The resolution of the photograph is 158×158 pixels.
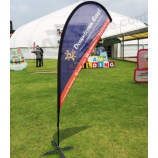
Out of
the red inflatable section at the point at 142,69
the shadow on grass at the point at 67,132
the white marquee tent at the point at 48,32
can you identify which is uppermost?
the white marquee tent at the point at 48,32

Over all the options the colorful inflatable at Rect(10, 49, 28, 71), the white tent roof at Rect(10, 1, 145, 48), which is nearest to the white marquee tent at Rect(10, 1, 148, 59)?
the white tent roof at Rect(10, 1, 145, 48)

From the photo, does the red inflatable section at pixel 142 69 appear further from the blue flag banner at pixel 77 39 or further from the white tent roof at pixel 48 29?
the white tent roof at pixel 48 29

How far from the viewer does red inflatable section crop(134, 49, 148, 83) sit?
295 inches

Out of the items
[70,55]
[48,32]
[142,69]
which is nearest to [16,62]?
[142,69]

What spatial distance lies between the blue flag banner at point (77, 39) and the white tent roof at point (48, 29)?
99.4ft

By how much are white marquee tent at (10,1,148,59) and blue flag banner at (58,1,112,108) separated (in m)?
29.5

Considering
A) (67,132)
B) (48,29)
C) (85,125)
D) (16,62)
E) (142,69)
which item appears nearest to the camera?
(67,132)

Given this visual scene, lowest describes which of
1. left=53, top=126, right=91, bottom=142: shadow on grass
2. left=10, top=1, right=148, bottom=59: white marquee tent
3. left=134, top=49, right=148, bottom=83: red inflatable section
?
left=53, top=126, right=91, bottom=142: shadow on grass

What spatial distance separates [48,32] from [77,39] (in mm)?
32417

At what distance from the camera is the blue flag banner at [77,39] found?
8.14 feet

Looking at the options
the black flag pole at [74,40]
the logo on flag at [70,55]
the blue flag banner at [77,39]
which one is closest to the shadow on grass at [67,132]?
the black flag pole at [74,40]

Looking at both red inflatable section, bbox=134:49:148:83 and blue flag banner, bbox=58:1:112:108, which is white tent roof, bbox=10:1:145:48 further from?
blue flag banner, bbox=58:1:112:108

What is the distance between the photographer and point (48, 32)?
109 feet

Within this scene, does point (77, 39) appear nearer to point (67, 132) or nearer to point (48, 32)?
point (67, 132)
